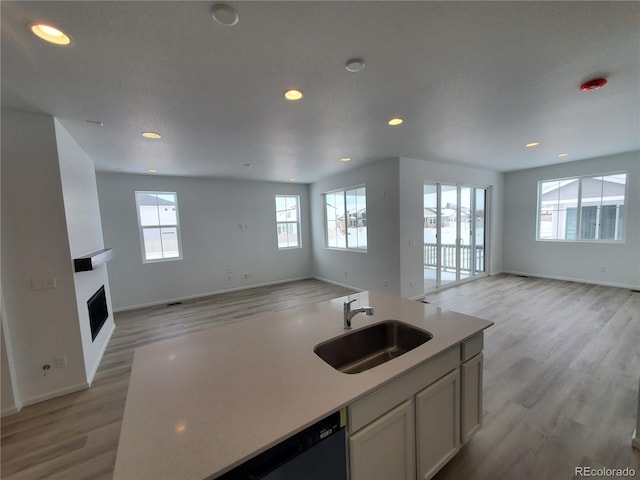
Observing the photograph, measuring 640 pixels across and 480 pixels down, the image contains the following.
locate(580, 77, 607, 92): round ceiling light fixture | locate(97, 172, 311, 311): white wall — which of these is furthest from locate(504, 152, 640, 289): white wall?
locate(97, 172, 311, 311): white wall

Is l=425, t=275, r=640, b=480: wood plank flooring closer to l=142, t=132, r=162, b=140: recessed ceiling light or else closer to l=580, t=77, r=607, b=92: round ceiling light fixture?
l=580, t=77, r=607, b=92: round ceiling light fixture

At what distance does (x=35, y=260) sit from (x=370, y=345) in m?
2.98

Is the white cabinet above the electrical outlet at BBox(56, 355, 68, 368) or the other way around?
above

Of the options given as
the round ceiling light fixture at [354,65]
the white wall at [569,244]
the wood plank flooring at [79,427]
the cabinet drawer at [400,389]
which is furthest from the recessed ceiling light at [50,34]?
the white wall at [569,244]

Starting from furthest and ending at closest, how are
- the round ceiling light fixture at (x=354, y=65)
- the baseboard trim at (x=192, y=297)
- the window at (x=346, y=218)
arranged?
the window at (x=346, y=218), the baseboard trim at (x=192, y=297), the round ceiling light fixture at (x=354, y=65)

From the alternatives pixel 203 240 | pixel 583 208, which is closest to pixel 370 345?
pixel 203 240

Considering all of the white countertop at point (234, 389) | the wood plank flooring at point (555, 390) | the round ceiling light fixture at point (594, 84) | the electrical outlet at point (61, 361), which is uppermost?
the round ceiling light fixture at point (594, 84)

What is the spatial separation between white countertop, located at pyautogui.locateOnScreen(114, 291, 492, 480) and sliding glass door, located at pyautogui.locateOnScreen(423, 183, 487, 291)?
12.2ft

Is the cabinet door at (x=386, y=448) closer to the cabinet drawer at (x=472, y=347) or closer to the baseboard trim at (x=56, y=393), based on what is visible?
the cabinet drawer at (x=472, y=347)

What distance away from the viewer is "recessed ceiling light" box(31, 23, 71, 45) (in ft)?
4.23

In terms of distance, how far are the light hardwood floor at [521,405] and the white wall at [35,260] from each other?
1.21ft

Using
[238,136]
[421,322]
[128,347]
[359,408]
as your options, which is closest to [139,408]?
[359,408]

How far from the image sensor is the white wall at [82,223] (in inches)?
99.2

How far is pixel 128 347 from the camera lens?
335 cm
